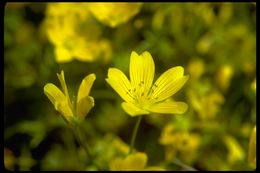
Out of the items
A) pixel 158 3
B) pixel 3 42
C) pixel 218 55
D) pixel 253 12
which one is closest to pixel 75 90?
pixel 3 42

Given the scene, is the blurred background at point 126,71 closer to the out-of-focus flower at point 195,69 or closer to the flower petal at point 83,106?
the out-of-focus flower at point 195,69

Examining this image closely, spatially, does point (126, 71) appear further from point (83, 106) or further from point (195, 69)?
point (83, 106)

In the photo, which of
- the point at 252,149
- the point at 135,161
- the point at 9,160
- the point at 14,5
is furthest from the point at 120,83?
the point at 14,5

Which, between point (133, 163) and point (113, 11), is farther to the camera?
point (113, 11)

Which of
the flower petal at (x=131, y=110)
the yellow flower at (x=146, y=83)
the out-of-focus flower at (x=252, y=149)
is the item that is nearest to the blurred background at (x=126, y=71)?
the out-of-focus flower at (x=252, y=149)

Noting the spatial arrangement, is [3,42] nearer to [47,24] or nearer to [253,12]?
[47,24]

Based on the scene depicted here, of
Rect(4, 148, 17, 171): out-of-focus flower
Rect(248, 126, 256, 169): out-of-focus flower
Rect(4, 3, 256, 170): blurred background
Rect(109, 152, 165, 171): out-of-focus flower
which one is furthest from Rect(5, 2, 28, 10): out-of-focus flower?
Rect(248, 126, 256, 169): out-of-focus flower

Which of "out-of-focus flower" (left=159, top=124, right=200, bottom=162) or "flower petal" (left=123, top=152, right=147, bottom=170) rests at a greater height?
"flower petal" (left=123, top=152, right=147, bottom=170)

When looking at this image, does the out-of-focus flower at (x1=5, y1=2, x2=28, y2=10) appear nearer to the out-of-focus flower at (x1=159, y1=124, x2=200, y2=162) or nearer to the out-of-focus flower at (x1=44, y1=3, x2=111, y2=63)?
the out-of-focus flower at (x1=44, y1=3, x2=111, y2=63)
